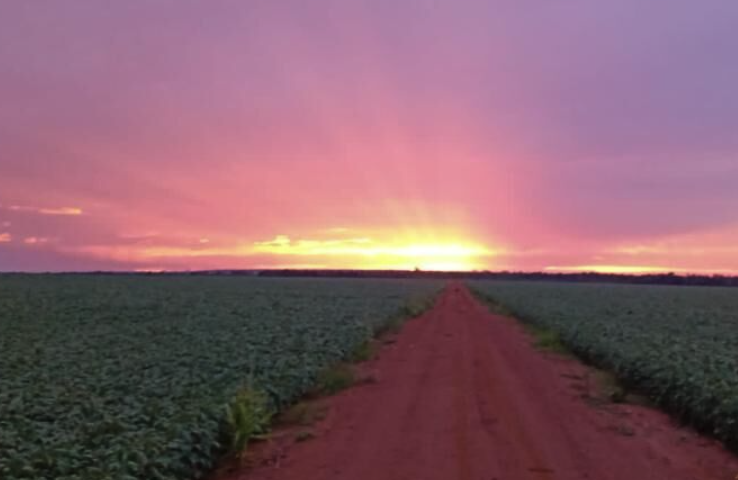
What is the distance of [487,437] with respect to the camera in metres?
11.1

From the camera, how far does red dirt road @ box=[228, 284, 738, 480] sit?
31.3 feet

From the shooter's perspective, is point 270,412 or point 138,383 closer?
point 270,412

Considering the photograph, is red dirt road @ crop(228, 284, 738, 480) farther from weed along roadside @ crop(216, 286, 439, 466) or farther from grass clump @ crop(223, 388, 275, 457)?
grass clump @ crop(223, 388, 275, 457)

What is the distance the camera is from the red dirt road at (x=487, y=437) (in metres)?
9.54

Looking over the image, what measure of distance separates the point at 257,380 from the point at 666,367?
342 inches

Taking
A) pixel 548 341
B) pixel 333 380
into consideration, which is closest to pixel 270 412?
pixel 333 380

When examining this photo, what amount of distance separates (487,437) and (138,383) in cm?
630

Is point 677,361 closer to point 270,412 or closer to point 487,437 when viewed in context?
point 487,437

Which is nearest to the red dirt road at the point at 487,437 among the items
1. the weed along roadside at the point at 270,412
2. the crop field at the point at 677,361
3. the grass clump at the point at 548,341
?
the weed along roadside at the point at 270,412

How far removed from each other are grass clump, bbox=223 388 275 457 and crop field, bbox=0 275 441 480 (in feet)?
0.44

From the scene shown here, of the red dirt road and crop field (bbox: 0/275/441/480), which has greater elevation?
crop field (bbox: 0/275/441/480)

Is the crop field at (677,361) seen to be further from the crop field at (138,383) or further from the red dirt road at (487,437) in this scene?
the crop field at (138,383)

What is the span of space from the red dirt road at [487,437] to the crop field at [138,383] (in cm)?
112

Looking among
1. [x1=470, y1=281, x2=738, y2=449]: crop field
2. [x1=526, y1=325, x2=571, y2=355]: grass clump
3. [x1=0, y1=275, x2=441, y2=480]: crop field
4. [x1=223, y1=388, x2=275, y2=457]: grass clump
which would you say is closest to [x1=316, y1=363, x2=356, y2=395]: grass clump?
[x1=0, y1=275, x2=441, y2=480]: crop field
